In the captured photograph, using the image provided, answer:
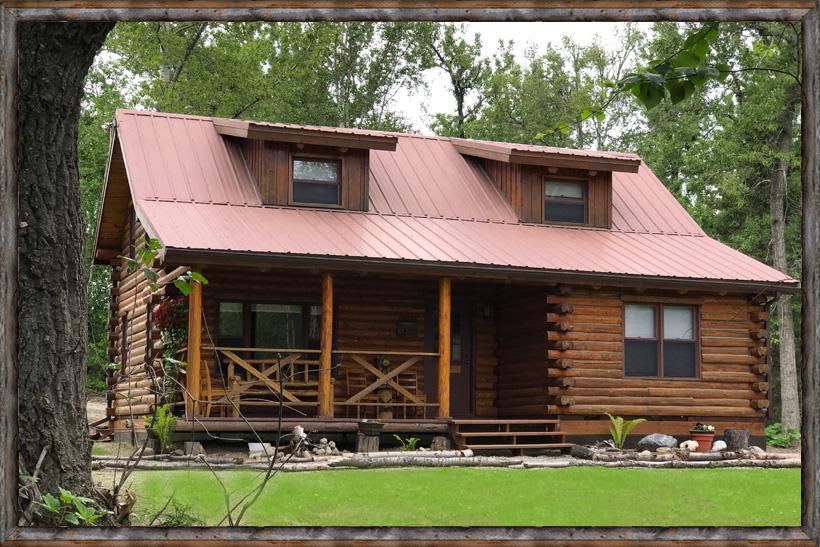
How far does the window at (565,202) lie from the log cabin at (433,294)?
0.13 feet

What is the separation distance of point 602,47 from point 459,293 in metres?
17.9

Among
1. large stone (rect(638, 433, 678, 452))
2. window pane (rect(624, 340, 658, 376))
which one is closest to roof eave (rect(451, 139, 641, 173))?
window pane (rect(624, 340, 658, 376))

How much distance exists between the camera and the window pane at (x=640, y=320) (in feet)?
61.6

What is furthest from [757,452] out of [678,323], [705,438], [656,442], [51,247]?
[51,247]

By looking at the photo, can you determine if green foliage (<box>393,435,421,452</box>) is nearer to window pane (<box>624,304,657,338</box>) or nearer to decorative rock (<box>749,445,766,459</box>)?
window pane (<box>624,304,657,338</box>)

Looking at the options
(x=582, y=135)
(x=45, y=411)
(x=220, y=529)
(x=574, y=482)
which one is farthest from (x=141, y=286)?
(x=582, y=135)

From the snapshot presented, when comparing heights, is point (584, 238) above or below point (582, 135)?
below

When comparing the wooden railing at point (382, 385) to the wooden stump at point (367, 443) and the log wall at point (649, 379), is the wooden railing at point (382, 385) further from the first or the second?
the log wall at point (649, 379)

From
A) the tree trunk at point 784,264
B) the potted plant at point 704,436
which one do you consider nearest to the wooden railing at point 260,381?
the potted plant at point 704,436

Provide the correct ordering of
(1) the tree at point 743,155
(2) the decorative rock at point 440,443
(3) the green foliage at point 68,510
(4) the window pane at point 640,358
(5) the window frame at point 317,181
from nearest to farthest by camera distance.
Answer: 1. (3) the green foliage at point 68,510
2. (2) the decorative rock at point 440,443
3. (4) the window pane at point 640,358
4. (5) the window frame at point 317,181
5. (1) the tree at point 743,155

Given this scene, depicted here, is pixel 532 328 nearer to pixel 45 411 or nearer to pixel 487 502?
pixel 487 502

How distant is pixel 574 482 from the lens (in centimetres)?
1304

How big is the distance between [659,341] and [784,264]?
10.7m

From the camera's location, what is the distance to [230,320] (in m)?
18.2
